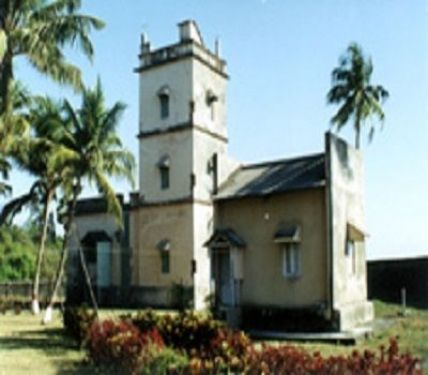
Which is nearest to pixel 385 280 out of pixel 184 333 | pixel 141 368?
pixel 184 333

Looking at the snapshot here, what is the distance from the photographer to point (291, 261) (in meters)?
20.7

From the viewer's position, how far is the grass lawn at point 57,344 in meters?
12.5

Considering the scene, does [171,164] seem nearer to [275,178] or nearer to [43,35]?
[275,178]

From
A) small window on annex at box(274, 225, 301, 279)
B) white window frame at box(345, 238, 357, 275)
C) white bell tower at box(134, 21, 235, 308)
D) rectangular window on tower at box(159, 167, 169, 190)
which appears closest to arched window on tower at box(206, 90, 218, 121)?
white bell tower at box(134, 21, 235, 308)

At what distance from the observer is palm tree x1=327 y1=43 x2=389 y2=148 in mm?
25656

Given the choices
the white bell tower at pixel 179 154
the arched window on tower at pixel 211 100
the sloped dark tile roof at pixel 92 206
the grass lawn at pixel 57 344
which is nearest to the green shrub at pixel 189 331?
the grass lawn at pixel 57 344

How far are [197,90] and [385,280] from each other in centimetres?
1298

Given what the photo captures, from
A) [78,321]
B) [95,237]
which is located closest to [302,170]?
[78,321]

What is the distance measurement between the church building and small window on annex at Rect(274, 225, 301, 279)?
0.13 feet

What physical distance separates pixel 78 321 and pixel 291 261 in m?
8.14

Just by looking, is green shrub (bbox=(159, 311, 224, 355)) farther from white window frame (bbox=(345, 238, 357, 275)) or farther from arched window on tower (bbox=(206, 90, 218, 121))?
arched window on tower (bbox=(206, 90, 218, 121))

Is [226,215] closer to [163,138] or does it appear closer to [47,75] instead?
[163,138]

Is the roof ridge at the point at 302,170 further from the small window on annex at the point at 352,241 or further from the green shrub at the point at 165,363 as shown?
the green shrub at the point at 165,363

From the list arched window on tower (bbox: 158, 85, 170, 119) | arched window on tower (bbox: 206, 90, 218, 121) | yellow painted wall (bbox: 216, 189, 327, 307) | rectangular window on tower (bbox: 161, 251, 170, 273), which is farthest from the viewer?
arched window on tower (bbox: 206, 90, 218, 121)
